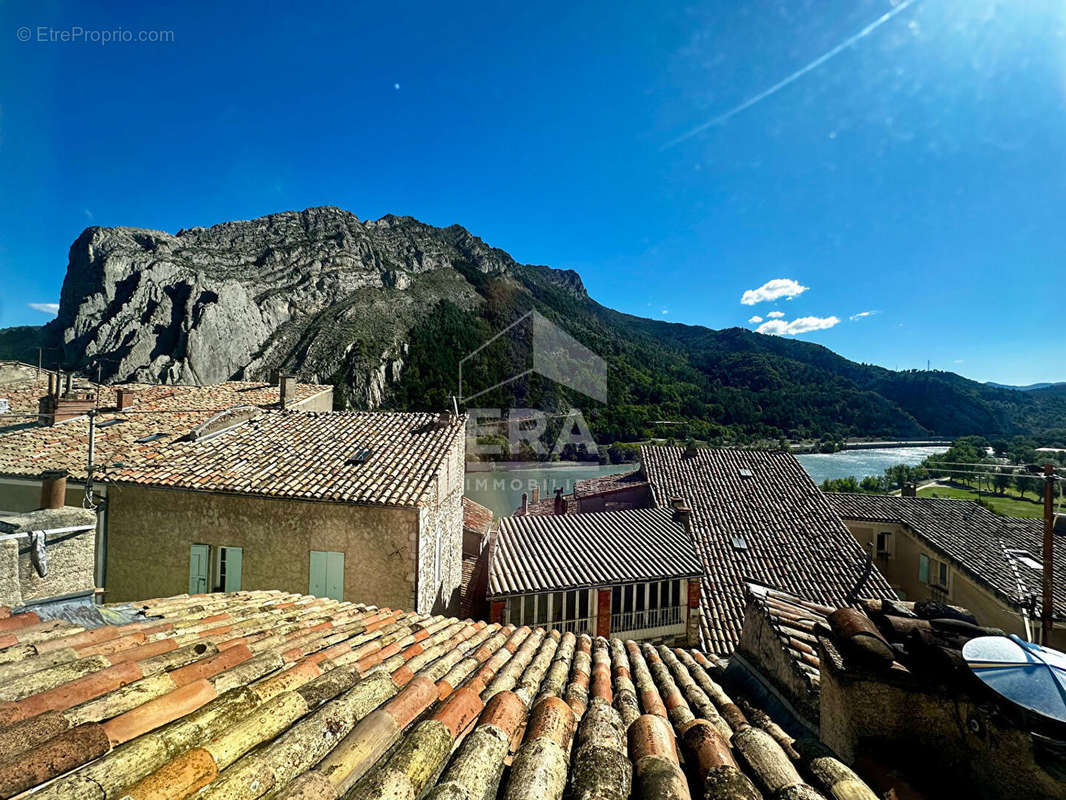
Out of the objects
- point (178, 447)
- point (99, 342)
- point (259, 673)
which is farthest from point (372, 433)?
point (99, 342)

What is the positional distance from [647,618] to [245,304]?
82415 millimetres

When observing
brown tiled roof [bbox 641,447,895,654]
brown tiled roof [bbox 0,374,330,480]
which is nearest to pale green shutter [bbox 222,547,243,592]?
brown tiled roof [bbox 0,374,330,480]

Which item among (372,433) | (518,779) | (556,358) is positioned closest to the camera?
(518,779)

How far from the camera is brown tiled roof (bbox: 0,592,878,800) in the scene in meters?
1.65

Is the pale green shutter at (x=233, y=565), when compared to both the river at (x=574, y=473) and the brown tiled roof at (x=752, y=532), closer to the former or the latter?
the brown tiled roof at (x=752, y=532)

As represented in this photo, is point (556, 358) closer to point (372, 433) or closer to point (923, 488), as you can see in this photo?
point (923, 488)

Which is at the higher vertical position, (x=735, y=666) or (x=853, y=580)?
(x=735, y=666)

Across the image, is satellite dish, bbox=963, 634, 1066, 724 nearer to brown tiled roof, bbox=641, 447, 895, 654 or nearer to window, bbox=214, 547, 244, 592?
window, bbox=214, 547, 244, 592

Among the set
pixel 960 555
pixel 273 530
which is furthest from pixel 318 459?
pixel 960 555

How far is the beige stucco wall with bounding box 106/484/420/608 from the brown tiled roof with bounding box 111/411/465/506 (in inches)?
9.9

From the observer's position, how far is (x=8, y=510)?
906 cm

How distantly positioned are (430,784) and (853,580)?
16.7m

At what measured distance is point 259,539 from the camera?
8.03m

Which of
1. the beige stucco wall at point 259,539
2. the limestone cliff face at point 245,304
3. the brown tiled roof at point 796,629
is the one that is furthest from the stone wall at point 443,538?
the limestone cliff face at point 245,304
